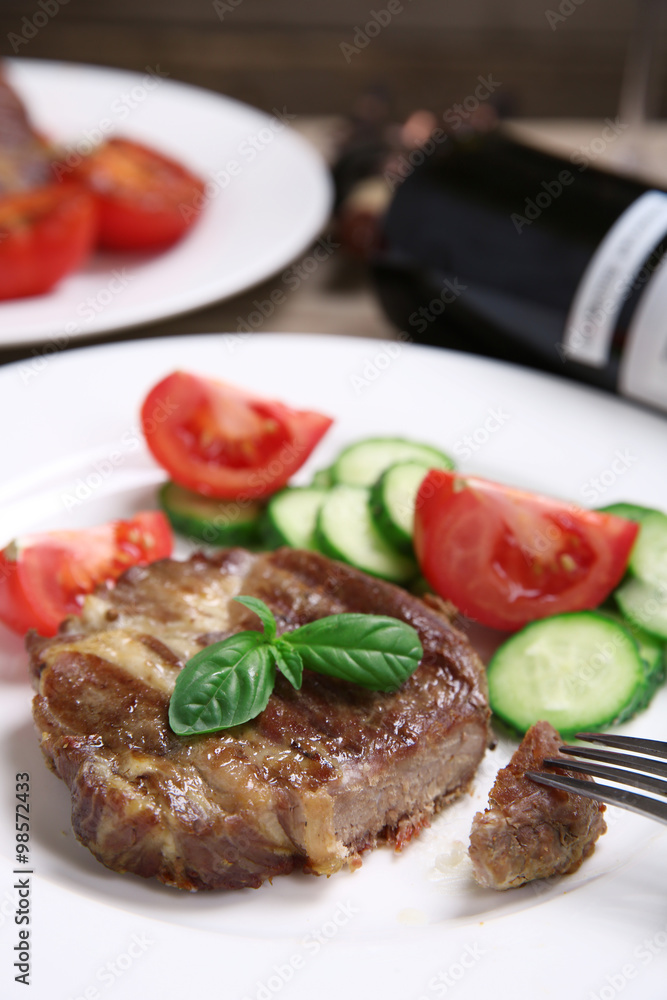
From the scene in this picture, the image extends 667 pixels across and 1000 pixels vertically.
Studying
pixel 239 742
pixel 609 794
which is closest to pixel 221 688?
pixel 239 742

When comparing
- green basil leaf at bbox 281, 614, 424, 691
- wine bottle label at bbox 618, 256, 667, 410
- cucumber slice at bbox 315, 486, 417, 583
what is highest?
wine bottle label at bbox 618, 256, 667, 410

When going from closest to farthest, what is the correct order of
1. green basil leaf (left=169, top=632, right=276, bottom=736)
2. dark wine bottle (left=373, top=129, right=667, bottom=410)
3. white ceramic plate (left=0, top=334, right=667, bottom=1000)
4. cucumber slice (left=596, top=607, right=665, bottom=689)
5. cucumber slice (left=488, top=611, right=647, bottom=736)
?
white ceramic plate (left=0, top=334, right=667, bottom=1000) → green basil leaf (left=169, top=632, right=276, bottom=736) → cucumber slice (left=488, top=611, right=647, bottom=736) → cucumber slice (left=596, top=607, right=665, bottom=689) → dark wine bottle (left=373, top=129, right=667, bottom=410)

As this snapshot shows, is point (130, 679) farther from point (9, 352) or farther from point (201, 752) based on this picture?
point (9, 352)

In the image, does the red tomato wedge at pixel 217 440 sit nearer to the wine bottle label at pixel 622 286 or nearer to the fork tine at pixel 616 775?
the wine bottle label at pixel 622 286

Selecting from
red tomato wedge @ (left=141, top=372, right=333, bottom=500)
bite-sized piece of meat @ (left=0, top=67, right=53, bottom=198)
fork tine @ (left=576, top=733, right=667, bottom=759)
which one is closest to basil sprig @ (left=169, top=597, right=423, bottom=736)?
fork tine @ (left=576, top=733, right=667, bottom=759)

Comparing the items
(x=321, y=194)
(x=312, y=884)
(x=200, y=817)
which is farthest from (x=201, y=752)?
(x=321, y=194)

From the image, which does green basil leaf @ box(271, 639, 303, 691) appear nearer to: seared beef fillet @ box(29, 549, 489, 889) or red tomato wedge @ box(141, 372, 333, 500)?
seared beef fillet @ box(29, 549, 489, 889)

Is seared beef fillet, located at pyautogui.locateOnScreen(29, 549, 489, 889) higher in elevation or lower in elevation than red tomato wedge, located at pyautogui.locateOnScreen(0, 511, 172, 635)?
higher
